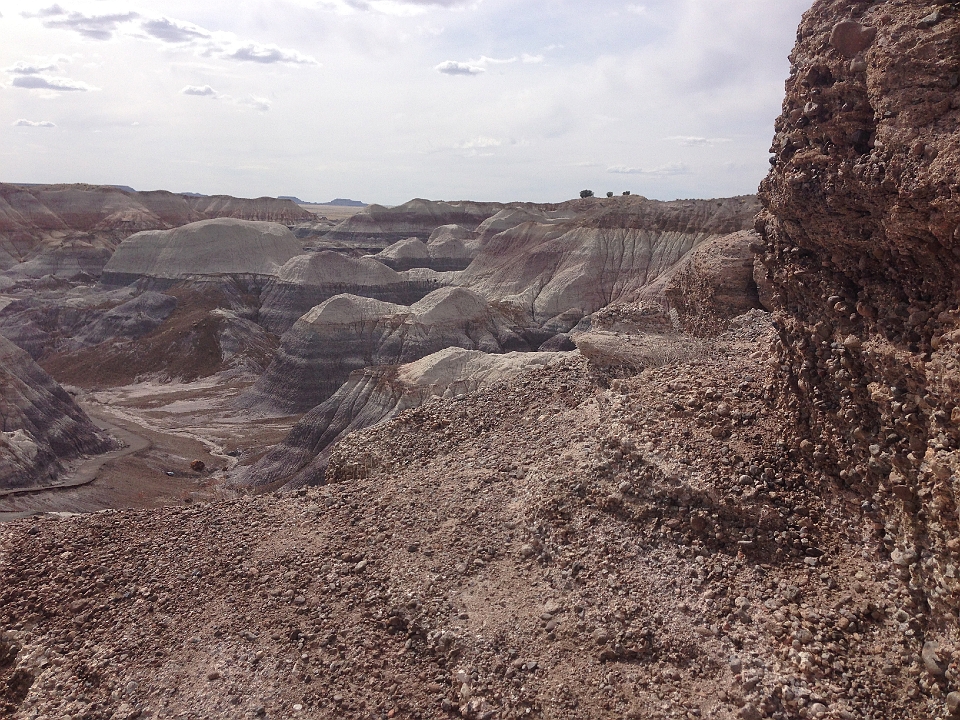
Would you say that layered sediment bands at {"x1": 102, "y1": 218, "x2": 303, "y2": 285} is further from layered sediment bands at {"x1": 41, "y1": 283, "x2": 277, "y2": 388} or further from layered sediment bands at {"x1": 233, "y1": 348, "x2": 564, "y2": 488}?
layered sediment bands at {"x1": 233, "y1": 348, "x2": 564, "y2": 488}

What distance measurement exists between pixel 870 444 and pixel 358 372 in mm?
22096

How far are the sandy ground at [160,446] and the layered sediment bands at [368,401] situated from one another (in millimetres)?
2408

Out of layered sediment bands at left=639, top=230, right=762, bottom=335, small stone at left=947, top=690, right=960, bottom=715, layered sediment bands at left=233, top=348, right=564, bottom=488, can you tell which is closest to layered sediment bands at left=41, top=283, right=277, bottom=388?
layered sediment bands at left=233, top=348, right=564, bottom=488

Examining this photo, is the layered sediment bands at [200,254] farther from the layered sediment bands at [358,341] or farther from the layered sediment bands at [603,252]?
the layered sediment bands at [358,341]

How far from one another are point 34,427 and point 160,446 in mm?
4861

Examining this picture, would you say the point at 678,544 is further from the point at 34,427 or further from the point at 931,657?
the point at 34,427

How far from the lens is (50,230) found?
71.7m

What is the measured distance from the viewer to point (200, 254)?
57531mm

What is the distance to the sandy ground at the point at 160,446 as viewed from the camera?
2197 centimetres

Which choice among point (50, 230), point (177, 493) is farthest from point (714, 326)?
point (50, 230)

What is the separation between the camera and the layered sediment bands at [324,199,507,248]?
81.4 metres

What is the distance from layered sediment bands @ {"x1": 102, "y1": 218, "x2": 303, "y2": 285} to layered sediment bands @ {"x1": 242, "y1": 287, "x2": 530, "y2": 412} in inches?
805

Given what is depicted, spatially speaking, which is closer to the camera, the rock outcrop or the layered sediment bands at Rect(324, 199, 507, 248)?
the rock outcrop

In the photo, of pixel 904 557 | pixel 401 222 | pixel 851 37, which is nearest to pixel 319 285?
pixel 401 222
